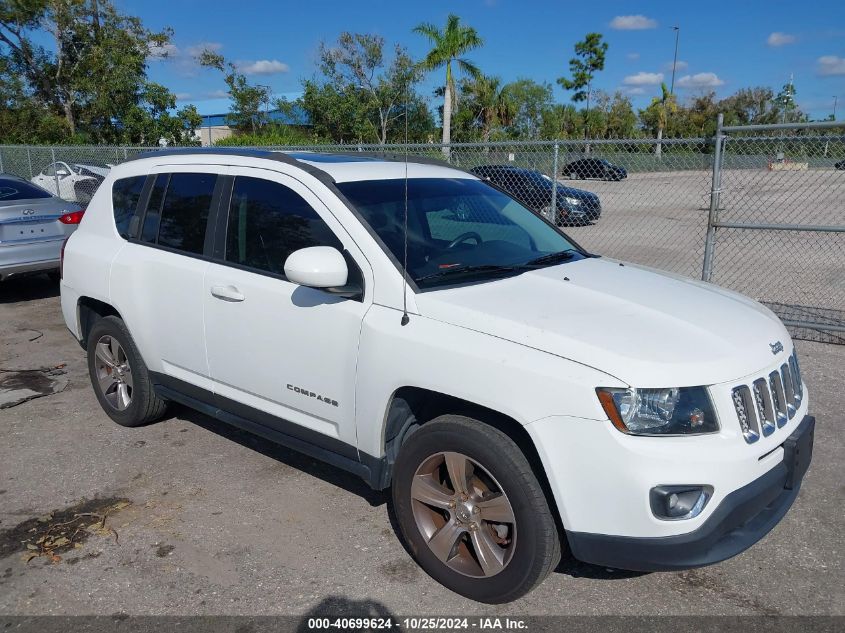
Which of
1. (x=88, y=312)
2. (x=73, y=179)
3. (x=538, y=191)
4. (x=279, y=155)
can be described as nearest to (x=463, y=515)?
(x=279, y=155)

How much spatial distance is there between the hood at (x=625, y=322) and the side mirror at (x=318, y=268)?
1.28ft

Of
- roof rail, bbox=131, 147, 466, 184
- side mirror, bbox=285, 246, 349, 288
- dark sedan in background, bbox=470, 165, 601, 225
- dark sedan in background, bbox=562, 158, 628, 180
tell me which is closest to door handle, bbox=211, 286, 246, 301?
side mirror, bbox=285, 246, 349, 288

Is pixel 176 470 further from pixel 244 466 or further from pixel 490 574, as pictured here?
pixel 490 574

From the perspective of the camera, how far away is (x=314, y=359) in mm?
3338

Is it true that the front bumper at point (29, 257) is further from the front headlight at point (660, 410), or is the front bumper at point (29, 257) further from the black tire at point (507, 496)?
the front headlight at point (660, 410)

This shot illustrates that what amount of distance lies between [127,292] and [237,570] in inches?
81.6

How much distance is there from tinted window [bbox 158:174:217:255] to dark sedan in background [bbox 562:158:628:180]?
8869mm

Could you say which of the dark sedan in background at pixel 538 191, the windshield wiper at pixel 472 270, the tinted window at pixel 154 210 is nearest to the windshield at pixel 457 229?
the windshield wiper at pixel 472 270

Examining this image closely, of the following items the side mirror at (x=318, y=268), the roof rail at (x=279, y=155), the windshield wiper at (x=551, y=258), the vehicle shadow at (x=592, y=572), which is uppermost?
the roof rail at (x=279, y=155)

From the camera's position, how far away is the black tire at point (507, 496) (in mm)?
2678

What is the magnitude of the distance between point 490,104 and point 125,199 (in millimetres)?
49170

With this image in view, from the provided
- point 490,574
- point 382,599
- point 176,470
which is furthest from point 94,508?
point 490,574

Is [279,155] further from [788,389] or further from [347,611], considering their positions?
[788,389]

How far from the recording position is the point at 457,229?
3.90 metres
